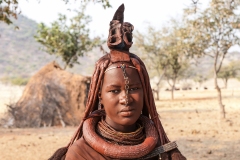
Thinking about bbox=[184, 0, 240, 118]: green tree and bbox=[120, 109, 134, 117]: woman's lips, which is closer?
bbox=[120, 109, 134, 117]: woman's lips

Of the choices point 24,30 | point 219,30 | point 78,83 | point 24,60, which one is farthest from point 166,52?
point 24,30

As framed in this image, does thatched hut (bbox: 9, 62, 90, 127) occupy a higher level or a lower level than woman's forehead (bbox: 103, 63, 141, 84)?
lower

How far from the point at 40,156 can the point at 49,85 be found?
18.1 feet

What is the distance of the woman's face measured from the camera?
2287 millimetres

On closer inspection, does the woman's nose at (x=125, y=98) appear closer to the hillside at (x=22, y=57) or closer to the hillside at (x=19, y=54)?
the hillside at (x=22, y=57)

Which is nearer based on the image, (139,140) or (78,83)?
(139,140)

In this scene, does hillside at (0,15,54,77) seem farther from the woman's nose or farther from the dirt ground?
the woman's nose

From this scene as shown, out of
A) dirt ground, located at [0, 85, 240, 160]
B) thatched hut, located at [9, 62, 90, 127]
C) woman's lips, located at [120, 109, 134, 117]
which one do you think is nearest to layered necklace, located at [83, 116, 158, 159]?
woman's lips, located at [120, 109, 134, 117]

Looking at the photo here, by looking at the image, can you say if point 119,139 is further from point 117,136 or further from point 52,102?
point 52,102

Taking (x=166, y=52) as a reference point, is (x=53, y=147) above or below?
below

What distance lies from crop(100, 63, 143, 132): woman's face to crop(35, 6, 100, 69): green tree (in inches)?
749

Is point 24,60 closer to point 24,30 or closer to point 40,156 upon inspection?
point 24,30

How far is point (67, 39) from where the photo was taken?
21.5m

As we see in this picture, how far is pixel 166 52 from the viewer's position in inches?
1193
